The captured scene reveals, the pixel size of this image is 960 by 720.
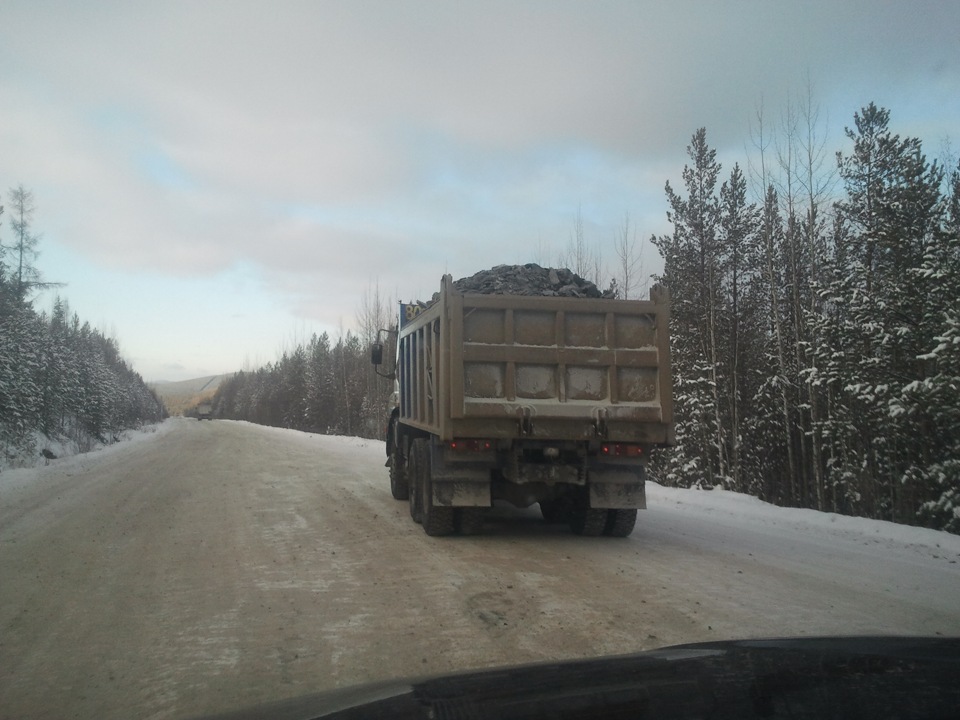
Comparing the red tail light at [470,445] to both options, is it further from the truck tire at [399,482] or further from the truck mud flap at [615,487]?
the truck tire at [399,482]

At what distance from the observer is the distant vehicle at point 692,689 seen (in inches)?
100

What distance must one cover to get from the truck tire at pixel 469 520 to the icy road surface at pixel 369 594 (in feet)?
0.59

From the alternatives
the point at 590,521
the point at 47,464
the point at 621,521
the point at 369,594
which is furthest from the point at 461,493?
the point at 47,464

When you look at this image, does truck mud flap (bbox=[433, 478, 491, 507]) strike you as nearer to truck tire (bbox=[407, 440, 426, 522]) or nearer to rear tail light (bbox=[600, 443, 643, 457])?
Answer: truck tire (bbox=[407, 440, 426, 522])

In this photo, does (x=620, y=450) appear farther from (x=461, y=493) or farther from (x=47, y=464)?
(x=47, y=464)

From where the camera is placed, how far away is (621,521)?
28.8ft

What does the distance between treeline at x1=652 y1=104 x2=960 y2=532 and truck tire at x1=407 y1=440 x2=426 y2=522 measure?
8691 mm

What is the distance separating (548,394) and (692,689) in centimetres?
537

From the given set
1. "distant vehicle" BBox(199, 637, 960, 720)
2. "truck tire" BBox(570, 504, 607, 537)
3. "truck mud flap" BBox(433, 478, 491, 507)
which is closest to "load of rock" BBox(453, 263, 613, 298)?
"truck mud flap" BBox(433, 478, 491, 507)

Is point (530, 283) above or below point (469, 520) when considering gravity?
above

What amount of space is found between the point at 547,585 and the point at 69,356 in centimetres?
3549

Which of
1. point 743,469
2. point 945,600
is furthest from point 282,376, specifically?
point 945,600

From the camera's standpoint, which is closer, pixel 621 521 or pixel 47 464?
pixel 621 521

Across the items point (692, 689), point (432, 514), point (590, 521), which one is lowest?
point (590, 521)
